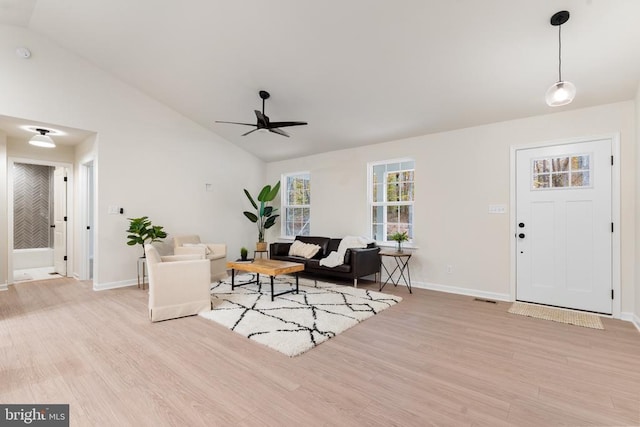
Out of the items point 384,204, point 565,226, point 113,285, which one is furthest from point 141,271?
point 565,226

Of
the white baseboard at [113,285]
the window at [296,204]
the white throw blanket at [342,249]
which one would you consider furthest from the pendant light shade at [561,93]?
the white baseboard at [113,285]

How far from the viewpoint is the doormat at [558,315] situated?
129 inches

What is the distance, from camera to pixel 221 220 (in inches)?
250

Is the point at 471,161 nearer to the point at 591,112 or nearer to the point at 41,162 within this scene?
the point at 591,112

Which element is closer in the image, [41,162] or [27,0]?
[27,0]

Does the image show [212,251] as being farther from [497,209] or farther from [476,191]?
[497,209]

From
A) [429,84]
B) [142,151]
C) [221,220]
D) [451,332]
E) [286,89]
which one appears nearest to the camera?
[451,332]

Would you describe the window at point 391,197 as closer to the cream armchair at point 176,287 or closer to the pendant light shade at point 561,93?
the pendant light shade at point 561,93

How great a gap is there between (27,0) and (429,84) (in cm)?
495

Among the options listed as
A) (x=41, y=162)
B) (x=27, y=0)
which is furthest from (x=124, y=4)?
(x=41, y=162)

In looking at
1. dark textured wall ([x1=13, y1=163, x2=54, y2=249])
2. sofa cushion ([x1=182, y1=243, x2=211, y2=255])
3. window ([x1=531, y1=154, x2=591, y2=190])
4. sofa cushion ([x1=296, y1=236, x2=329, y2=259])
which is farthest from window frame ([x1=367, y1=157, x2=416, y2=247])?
dark textured wall ([x1=13, y1=163, x2=54, y2=249])

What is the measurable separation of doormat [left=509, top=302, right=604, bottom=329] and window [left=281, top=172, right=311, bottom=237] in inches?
162

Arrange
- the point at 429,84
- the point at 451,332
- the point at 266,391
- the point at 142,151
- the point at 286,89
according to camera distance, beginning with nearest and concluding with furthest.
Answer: the point at 266,391
the point at 451,332
the point at 429,84
the point at 286,89
the point at 142,151

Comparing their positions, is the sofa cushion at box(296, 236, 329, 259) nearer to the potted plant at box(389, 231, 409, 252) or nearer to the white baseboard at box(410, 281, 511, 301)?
the potted plant at box(389, 231, 409, 252)
